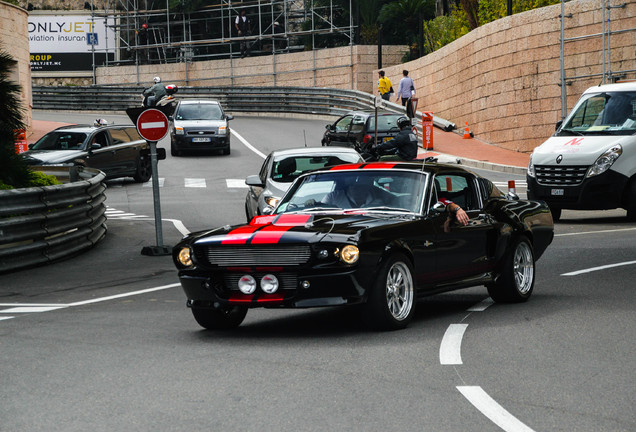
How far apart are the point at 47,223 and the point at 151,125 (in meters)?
2.31

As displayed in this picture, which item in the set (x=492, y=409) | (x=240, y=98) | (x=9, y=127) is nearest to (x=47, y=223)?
(x=9, y=127)

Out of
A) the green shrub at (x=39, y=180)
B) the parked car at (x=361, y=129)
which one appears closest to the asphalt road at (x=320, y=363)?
the green shrub at (x=39, y=180)

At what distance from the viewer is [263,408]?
6629mm

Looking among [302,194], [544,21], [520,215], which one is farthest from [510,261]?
[544,21]

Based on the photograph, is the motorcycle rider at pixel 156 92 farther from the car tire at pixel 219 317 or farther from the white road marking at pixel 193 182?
the car tire at pixel 219 317

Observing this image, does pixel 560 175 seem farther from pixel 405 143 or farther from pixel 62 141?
pixel 62 141

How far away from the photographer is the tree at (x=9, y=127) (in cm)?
1630

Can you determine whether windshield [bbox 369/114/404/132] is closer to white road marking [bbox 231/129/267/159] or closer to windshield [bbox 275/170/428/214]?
white road marking [bbox 231/129/267/159]

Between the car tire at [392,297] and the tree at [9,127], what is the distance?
28.5 feet

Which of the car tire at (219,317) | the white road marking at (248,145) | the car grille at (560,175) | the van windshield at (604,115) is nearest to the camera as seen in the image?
the car tire at (219,317)

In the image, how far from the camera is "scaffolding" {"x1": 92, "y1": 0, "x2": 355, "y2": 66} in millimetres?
61375

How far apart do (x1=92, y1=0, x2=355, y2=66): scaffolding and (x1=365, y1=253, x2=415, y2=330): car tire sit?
4882 cm

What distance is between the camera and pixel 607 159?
1931cm

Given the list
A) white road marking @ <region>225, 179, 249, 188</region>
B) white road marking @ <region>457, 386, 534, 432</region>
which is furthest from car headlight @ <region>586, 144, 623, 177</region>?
white road marking @ <region>457, 386, 534, 432</region>
